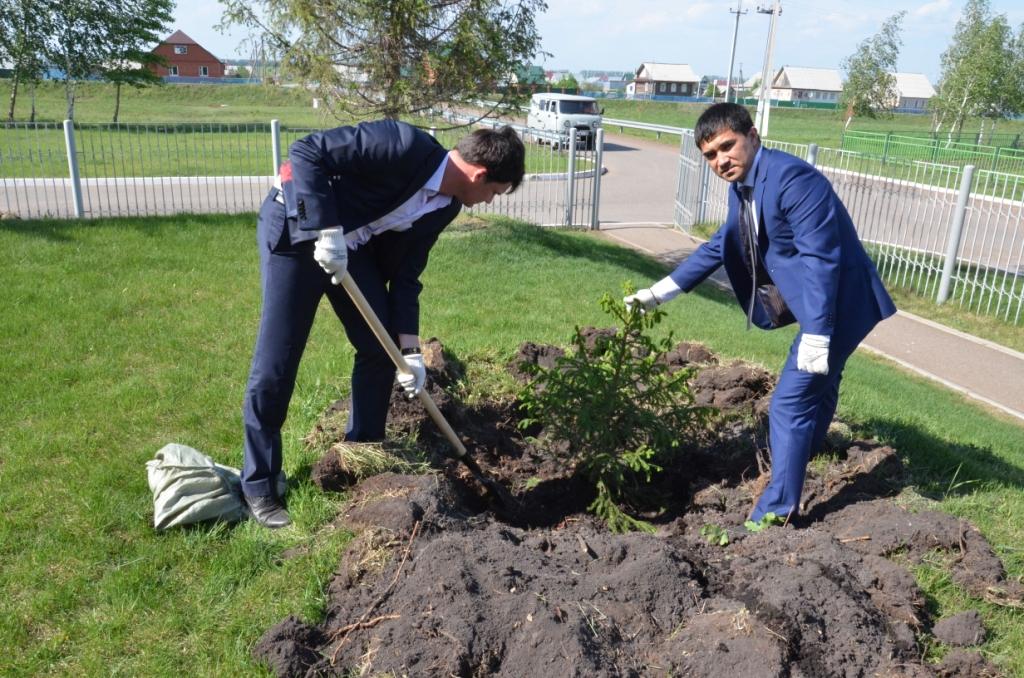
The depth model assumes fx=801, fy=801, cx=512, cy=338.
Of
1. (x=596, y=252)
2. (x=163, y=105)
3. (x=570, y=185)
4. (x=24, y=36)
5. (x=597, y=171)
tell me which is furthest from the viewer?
(x=163, y=105)

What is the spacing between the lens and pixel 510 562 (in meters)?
3.04

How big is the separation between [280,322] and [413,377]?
2.18ft

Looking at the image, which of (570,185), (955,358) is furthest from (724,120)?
(570,185)

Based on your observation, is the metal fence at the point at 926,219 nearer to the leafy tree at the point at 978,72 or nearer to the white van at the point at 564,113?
the white van at the point at 564,113

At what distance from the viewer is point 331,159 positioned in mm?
3359

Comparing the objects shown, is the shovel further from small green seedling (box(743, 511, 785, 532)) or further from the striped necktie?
the striped necktie

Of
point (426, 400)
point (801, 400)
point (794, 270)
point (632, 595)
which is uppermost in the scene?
point (794, 270)

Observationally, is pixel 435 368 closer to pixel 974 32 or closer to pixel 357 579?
pixel 357 579

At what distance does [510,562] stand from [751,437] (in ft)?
7.22

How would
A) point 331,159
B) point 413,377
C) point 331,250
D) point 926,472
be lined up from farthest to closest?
point 926,472 < point 413,377 < point 331,159 < point 331,250

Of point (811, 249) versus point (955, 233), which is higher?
point (811, 249)

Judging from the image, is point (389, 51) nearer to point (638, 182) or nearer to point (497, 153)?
point (497, 153)

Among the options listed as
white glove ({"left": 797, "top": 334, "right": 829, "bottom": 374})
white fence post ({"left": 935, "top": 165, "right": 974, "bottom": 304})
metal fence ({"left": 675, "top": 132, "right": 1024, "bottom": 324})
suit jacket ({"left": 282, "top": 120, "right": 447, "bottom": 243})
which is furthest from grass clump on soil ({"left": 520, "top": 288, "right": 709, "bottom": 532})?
white fence post ({"left": 935, "top": 165, "right": 974, "bottom": 304})

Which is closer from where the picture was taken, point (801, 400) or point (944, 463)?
point (801, 400)
